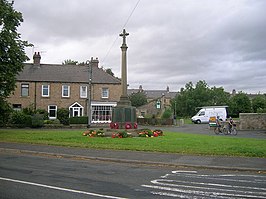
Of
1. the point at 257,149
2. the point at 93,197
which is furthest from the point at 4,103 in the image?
→ the point at 93,197

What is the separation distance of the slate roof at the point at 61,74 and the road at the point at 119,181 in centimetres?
3765

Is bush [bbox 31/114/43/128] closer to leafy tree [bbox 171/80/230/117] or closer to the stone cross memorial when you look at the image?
the stone cross memorial

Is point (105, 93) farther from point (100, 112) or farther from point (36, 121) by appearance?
point (36, 121)

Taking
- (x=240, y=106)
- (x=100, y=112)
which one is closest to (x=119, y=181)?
(x=100, y=112)

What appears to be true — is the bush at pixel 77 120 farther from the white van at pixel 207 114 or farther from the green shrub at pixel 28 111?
the white van at pixel 207 114

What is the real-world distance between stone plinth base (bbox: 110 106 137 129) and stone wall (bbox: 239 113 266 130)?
1775 cm

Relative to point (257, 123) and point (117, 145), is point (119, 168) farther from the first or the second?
point (257, 123)

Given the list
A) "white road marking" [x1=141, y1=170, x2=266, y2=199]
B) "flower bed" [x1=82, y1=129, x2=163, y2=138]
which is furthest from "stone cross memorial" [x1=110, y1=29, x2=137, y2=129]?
"white road marking" [x1=141, y1=170, x2=266, y2=199]

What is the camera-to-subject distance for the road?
7672mm

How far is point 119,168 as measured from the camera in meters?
11.8

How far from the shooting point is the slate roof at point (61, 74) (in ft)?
160

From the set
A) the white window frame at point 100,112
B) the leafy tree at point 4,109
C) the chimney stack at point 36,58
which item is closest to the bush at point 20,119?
the white window frame at point 100,112

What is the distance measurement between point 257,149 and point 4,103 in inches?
761

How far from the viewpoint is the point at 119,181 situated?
30.2 feet
